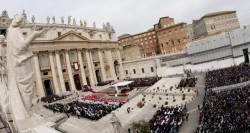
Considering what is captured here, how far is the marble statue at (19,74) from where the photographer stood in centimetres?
420

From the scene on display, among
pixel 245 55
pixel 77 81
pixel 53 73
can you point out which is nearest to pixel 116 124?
pixel 245 55

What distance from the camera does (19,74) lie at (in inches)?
167

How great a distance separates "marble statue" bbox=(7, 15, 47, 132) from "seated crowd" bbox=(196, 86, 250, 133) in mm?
13760

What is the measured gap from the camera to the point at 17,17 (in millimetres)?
4461

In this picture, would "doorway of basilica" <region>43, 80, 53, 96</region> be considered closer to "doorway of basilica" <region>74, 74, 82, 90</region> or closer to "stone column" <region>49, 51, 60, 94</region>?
"stone column" <region>49, 51, 60, 94</region>

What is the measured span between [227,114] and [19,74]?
17.8 meters

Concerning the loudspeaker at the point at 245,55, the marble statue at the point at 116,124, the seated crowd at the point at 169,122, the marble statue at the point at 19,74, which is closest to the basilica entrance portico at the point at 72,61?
the seated crowd at the point at 169,122

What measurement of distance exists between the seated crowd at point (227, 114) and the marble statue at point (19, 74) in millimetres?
13760

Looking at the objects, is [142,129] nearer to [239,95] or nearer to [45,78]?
[239,95]

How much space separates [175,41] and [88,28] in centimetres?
2905

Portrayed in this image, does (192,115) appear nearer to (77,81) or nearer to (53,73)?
→ (53,73)

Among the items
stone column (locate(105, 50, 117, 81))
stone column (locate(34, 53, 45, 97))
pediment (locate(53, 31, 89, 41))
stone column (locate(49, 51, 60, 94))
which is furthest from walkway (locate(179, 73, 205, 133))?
stone column (locate(105, 50, 117, 81))

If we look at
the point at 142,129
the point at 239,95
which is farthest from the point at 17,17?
the point at 239,95

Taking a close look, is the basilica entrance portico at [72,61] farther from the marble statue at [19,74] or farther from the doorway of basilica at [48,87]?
the marble statue at [19,74]
